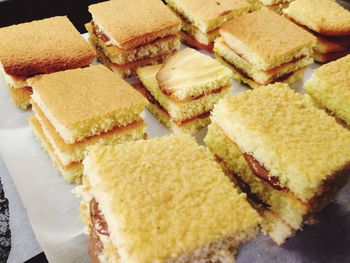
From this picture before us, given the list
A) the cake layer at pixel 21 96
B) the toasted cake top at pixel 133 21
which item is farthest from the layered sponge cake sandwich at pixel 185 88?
the cake layer at pixel 21 96

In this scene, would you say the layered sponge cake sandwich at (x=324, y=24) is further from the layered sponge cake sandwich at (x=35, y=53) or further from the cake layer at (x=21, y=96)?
the cake layer at (x=21, y=96)

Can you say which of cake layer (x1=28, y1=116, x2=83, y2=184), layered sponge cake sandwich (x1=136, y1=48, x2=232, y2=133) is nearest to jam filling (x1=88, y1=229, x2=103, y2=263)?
cake layer (x1=28, y1=116, x2=83, y2=184)

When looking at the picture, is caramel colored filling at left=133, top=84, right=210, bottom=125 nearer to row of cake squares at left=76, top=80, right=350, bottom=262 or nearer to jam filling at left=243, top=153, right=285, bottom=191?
row of cake squares at left=76, top=80, right=350, bottom=262

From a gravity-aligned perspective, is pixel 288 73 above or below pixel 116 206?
below

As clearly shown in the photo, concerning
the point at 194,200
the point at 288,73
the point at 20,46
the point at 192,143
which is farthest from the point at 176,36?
the point at 194,200

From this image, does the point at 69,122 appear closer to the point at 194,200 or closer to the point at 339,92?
→ the point at 194,200
